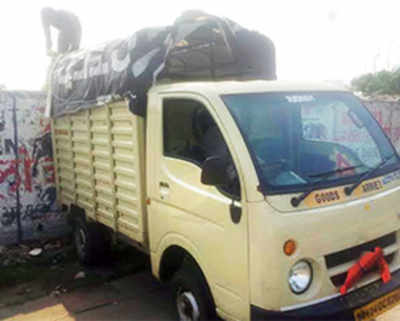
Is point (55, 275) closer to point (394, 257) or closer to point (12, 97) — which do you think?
point (12, 97)

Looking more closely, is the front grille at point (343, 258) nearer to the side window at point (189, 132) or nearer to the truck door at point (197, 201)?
the truck door at point (197, 201)

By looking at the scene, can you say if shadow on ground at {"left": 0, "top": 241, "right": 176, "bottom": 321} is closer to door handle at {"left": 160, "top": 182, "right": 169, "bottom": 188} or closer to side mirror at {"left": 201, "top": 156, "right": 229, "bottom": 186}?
door handle at {"left": 160, "top": 182, "right": 169, "bottom": 188}

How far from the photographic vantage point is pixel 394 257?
304 centimetres

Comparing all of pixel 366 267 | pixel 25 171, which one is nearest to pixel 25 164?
pixel 25 171

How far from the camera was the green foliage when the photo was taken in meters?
21.7

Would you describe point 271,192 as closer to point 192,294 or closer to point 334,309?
point 334,309

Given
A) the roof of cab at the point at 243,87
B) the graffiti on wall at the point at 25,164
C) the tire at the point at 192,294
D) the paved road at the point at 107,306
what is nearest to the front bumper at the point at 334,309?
the tire at the point at 192,294

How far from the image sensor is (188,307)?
10.7ft

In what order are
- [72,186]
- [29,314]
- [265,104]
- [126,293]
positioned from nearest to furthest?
[265,104] < [29,314] < [126,293] < [72,186]

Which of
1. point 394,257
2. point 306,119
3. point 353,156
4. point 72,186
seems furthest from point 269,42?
point 72,186

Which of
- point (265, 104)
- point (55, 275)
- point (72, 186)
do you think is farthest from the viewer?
point (72, 186)

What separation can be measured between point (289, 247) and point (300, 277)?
0.25 meters

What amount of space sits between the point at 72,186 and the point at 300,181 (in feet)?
11.8

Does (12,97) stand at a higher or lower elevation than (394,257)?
higher
